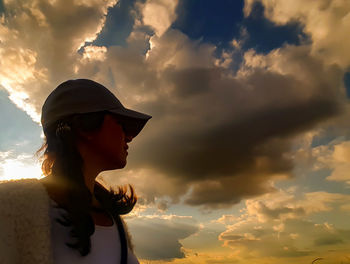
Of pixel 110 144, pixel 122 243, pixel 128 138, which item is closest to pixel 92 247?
pixel 122 243

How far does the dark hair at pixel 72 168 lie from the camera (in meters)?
2.84

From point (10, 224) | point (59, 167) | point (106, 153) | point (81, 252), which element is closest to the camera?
point (10, 224)

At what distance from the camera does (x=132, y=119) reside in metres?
3.62

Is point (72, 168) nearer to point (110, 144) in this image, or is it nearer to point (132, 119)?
point (110, 144)

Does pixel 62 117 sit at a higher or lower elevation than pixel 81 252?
higher

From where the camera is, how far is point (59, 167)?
10.5 ft

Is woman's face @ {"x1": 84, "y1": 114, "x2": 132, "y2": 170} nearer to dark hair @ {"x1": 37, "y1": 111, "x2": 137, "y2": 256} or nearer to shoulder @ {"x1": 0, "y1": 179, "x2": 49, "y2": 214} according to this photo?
dark hair @ {"x1": 37, "y1": 111, "x2": 137, "y2": 256}

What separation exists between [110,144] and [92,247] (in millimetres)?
1178

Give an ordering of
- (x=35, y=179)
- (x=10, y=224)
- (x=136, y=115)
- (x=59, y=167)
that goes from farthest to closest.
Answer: (x=136, y=115) < (x=59, y=167) < (x=35, y=179) < (x=10, y=224)

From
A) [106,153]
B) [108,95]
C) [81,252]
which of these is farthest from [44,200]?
[108,95]

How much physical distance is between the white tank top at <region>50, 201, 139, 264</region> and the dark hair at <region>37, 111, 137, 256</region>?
2.9 inches

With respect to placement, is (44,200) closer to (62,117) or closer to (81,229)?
(81,229)

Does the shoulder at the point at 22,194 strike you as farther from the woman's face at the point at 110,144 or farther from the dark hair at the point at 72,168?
the woman's face at the point at 110,144

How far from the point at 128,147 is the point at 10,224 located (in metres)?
1.66
